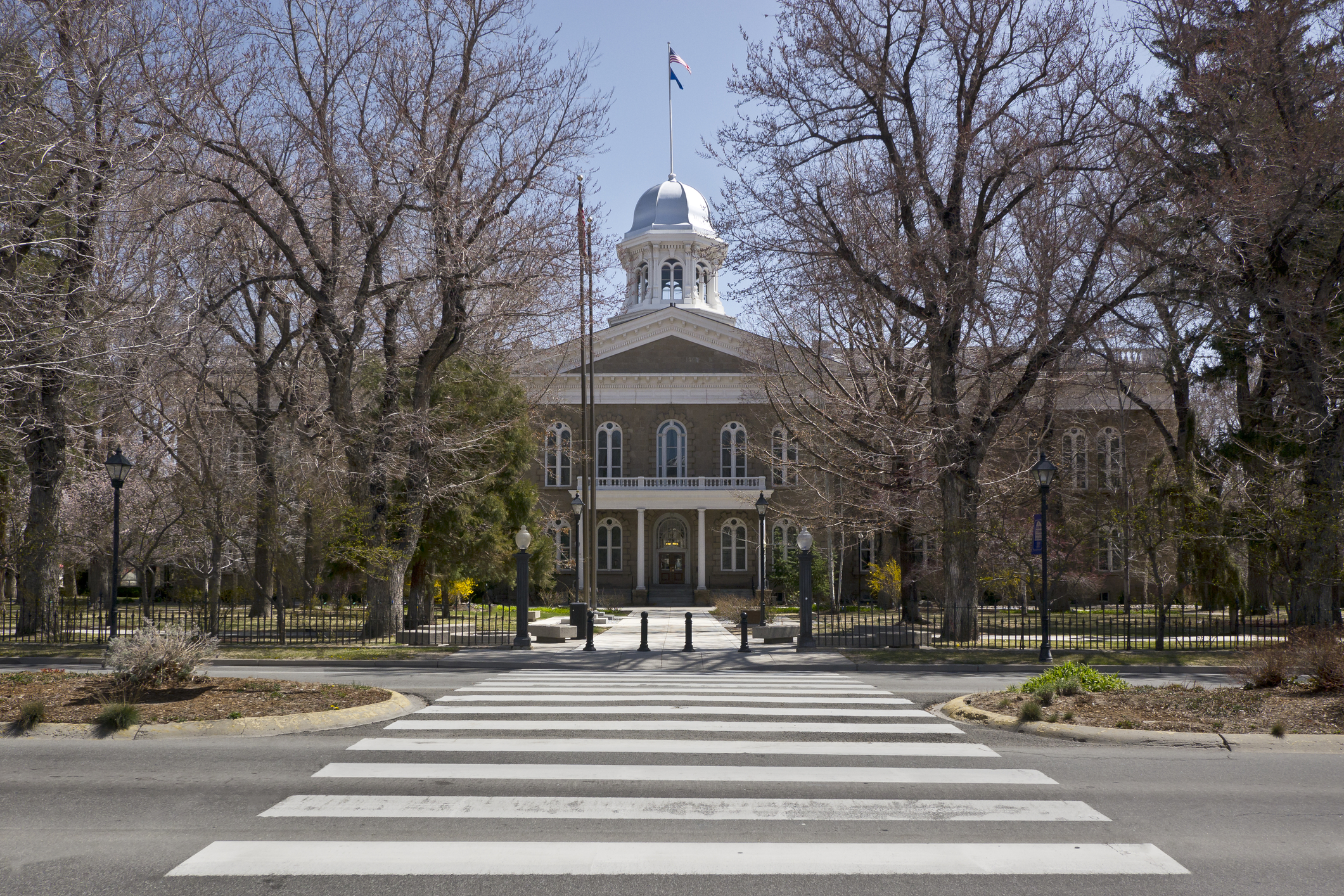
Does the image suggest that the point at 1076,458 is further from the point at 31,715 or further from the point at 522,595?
the point at 31,715

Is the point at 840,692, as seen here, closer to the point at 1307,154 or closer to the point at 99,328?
the point at 99,328

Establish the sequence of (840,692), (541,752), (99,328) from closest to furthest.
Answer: (541,752), (840,692), (99,328)

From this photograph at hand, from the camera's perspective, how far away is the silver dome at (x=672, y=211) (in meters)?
62.0

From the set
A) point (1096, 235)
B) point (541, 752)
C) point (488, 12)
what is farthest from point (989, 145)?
point (541, 752)

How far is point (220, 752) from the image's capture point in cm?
909

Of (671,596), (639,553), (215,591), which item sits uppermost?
(215,591)

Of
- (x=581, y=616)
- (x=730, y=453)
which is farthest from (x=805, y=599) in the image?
(x=730, y=453)

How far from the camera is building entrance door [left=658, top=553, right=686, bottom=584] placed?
49.9m

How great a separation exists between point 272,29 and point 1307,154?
74.5 ft

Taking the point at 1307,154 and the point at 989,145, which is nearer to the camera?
the point at 1307,154

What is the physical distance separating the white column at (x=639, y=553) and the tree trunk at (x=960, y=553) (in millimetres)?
26488

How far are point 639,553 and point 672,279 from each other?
68.2 feet

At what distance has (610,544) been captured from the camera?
50.4 m

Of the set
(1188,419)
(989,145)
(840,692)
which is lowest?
(840,692)
